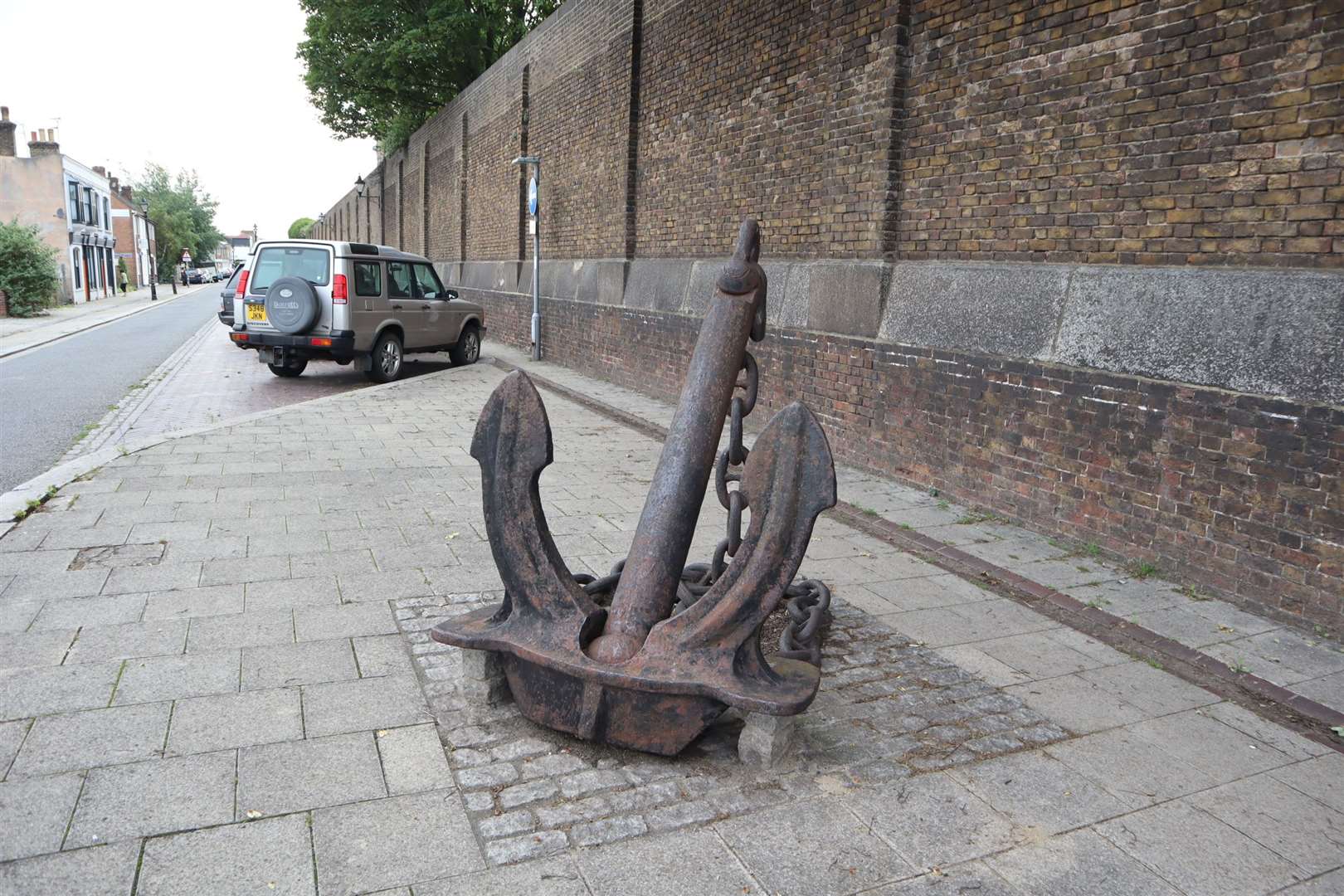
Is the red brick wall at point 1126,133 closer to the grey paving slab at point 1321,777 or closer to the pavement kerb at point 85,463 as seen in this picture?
the grey paving slab at point 1321,777

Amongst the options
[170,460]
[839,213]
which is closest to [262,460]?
[170,460]

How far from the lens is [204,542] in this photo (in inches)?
215

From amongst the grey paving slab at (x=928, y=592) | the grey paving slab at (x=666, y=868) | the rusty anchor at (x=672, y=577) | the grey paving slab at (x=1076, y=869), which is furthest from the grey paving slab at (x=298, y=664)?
the grey paving slab at (x=928, y=592)

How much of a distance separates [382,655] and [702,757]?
4.93 ft

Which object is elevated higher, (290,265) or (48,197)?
(48,197)

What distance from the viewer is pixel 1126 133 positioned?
5.64 meters

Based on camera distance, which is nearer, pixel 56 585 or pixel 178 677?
pixel 178 677

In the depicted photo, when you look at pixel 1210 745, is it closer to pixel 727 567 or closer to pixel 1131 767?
pixel 1131 767

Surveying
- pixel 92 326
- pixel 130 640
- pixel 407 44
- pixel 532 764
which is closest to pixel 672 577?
pixel 532 764

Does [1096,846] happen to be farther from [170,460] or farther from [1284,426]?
[170,460]

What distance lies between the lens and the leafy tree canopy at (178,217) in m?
81.1

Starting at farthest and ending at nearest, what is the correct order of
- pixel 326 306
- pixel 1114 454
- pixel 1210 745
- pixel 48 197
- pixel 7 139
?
pixel 48 197 < pixel 7 139 < pixel 326 306 < pixel 1114 454 < pixel 1210 745

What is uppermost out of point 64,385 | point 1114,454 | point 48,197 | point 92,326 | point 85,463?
point 48,197

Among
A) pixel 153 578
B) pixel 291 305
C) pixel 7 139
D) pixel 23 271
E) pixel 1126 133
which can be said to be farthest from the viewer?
pixel 7 139
